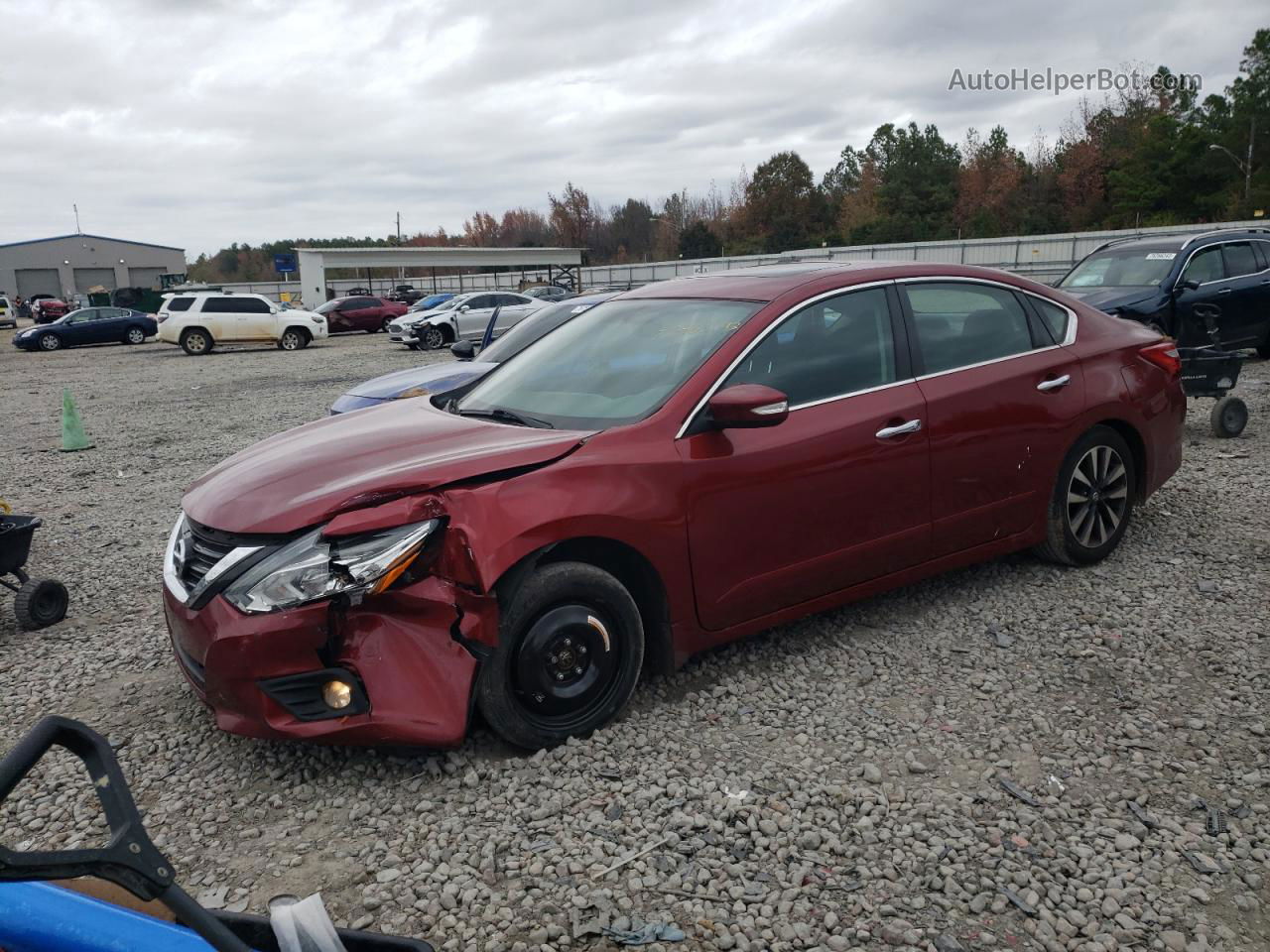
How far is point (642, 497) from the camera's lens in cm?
354

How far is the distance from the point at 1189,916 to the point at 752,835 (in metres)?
1.19

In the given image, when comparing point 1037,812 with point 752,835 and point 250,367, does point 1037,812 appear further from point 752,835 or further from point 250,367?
point 250,367

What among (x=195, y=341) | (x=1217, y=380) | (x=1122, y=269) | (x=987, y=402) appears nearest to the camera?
(x=987, y=402)

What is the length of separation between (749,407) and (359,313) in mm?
34817

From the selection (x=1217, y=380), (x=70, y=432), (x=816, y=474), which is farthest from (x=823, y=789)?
(x=70, y=432)

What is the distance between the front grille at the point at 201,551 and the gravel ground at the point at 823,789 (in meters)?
0.70

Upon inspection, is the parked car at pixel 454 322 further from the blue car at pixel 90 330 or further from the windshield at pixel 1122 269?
the windshield at pixel 1122 269

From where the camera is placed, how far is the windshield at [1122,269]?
11.7m

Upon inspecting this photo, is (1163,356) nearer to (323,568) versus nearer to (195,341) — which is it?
(323,568)

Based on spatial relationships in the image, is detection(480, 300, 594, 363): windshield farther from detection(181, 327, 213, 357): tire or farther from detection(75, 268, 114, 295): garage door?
detection(75, 268, 114, 295): garage door

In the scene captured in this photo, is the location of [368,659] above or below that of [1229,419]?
above

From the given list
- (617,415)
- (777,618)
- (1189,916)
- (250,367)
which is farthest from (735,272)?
(250,367)

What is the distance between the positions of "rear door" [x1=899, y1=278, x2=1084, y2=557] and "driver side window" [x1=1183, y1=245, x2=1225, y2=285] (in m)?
8.16

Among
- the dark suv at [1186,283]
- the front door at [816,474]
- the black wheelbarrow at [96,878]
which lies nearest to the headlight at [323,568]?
the front door at [816,474]
